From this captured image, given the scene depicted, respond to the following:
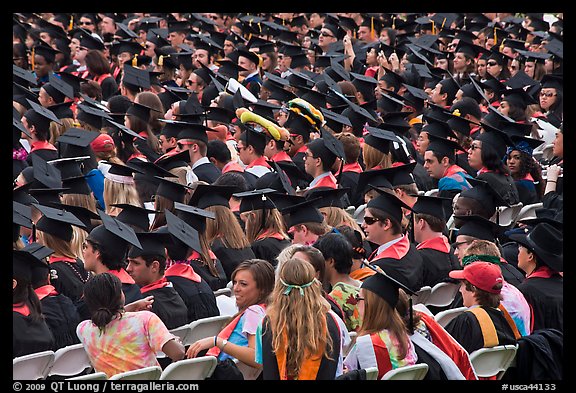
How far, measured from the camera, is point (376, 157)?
9.05 m

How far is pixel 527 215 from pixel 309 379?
4577mm

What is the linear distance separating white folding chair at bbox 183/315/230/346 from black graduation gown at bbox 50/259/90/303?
985mm

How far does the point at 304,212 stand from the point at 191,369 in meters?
2.58

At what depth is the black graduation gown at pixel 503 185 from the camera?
28.2 feet

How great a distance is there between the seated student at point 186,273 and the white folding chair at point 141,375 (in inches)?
50.2

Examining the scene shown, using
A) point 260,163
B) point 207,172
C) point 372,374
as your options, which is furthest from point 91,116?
point 372,374

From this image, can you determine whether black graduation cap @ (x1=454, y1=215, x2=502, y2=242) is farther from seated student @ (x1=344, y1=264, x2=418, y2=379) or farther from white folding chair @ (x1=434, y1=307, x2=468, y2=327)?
seated student @ (x1=344, y1=264, x2=418, y2=379)

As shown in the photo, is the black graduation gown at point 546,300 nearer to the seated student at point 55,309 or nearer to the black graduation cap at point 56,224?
the seated student at point 55,309

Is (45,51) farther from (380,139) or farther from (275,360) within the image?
(275,360)

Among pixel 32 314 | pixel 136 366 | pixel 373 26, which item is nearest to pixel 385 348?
pixel 136 366

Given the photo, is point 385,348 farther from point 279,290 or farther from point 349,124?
point 349,124

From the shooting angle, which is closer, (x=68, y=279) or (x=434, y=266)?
(x=68, y=279)

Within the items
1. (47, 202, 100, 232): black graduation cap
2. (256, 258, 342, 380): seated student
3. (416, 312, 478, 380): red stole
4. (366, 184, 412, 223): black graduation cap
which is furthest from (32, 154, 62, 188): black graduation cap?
(416, 312, 478, 380): red stole

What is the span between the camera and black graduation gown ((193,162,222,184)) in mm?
8734
